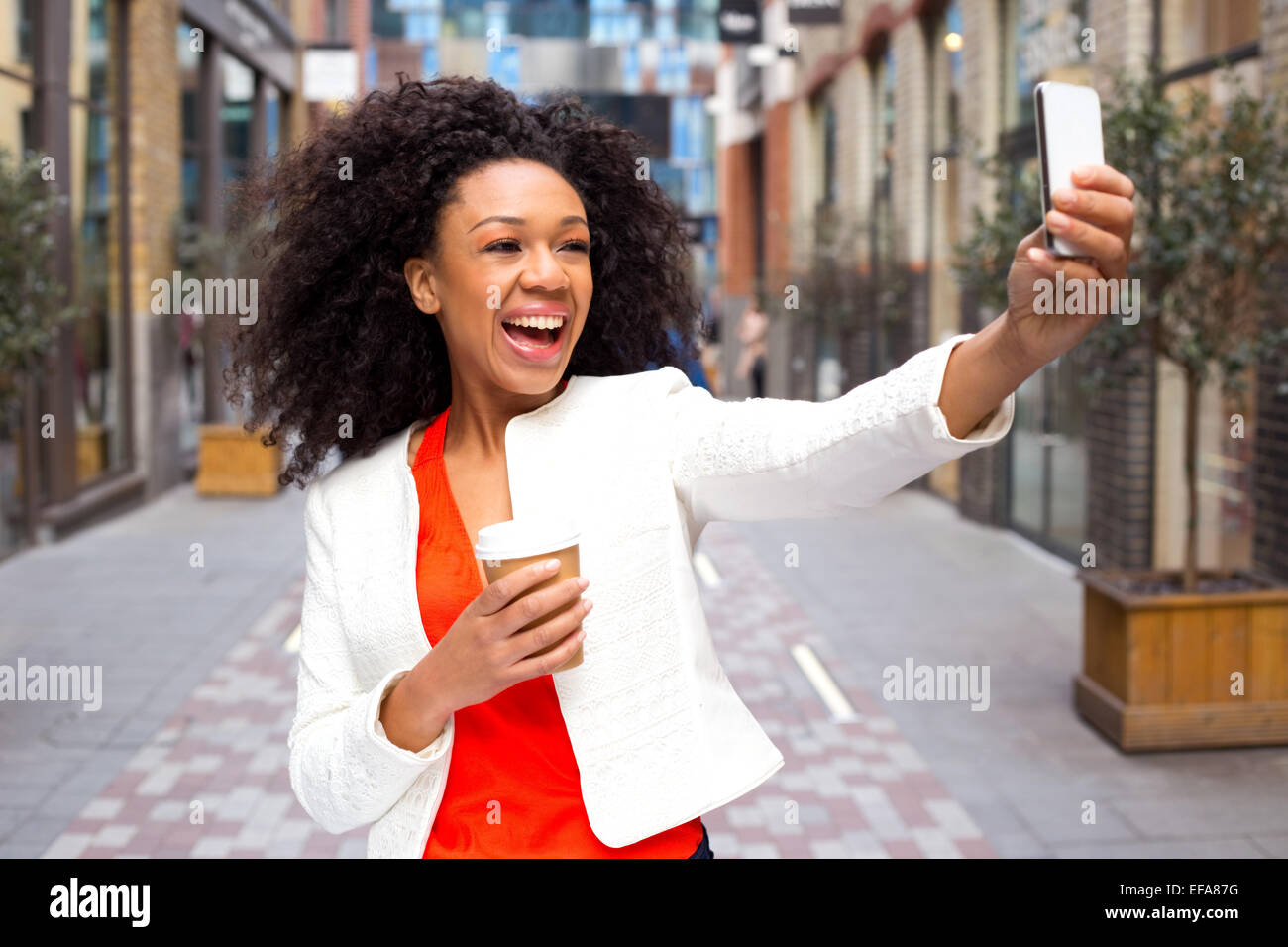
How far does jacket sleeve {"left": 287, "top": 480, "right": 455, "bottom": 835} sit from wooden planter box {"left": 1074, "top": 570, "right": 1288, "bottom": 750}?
441 cm

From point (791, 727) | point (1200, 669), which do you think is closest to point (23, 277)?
point (791, 727)

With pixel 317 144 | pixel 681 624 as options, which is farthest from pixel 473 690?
pixel 317 144

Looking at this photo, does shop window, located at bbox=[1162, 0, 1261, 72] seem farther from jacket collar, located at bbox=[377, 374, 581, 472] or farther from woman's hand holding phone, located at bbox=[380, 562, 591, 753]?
woman's hand holding phone, located at bbox=[380, 562, 591, 753]

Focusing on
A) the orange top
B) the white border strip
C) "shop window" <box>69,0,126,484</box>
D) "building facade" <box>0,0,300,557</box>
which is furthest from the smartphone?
"shop window" <box>69,0,126,484</box>

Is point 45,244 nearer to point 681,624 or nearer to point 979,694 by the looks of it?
point 979,694

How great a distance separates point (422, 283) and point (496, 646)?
0.66m

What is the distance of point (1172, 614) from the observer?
5812 mm

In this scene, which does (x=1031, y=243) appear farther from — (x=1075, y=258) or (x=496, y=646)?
(x=496, y=646)

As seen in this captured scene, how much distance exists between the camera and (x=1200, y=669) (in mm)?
5840

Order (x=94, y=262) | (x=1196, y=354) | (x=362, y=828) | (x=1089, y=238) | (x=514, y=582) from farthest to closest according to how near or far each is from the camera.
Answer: (x=94, y=262) < (x=1196, y=354) < (x=362, y=828) < (x=514, y=582) < (x=1089, y=238)

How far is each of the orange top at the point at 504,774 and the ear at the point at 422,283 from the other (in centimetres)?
34

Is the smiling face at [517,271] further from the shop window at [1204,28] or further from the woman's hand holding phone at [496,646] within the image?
the shop window at [1204,28]
